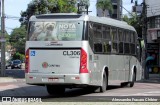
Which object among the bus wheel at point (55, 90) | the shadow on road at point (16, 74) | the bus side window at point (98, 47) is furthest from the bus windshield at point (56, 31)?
the shadow on road at point (16, 74)

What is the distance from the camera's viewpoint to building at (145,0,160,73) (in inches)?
1942

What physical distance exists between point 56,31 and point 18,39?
402 ft

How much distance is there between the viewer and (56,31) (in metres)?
18.3

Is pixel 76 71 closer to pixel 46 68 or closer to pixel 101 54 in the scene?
pixel 46 68

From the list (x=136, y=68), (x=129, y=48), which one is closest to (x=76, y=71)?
(x=129, y=48)

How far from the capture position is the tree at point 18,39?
134 m

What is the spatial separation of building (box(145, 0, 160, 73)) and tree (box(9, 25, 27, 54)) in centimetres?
8259

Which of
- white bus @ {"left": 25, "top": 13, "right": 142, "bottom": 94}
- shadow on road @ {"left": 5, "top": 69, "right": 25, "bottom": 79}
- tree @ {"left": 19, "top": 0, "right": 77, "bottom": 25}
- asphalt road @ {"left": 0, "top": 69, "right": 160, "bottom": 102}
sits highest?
tree @ {"left": 19, "top": 0, "right": 77, "bottom": 25}

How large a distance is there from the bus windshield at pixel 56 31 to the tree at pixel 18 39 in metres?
115

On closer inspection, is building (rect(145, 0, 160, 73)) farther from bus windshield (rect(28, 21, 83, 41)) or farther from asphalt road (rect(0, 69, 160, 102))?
bus windshield (rect(28, 21, 83, 41))

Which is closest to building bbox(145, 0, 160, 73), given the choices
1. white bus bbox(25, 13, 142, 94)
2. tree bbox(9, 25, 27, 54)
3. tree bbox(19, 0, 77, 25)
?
tree bbox(19, 0, 77, 25)

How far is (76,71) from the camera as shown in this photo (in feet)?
58.7

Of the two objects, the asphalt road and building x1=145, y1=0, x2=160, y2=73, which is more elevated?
building x1=145, y1=0, x2=160, y2=73

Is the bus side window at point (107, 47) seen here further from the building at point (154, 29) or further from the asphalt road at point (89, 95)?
the building at point (154, 29)
